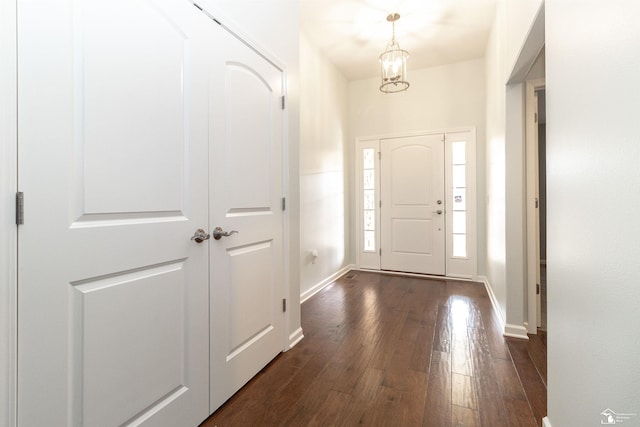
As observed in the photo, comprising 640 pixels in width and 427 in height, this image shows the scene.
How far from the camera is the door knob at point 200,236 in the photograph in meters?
1.43

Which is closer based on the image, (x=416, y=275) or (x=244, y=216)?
(x=244, y=216)

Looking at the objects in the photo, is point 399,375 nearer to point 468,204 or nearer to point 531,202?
point 531,202

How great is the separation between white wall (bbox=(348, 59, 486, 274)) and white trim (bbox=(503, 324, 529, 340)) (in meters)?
1.77

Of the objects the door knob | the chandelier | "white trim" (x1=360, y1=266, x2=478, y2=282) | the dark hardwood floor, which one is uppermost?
the chandelier

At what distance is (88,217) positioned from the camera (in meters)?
1.04

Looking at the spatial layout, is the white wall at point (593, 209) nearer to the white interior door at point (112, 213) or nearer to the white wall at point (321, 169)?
the white interior door at point (112, 213)

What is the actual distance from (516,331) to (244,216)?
2290 mm

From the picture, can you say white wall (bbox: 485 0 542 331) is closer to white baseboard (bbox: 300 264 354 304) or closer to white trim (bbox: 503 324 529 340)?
white trim (bbox: 503 324 529 340)

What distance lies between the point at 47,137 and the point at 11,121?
0.09m

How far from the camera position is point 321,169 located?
12.7ft

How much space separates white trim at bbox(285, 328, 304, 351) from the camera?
2240 millimetres

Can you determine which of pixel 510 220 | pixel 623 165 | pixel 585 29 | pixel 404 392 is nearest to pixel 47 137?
pixel 623 165

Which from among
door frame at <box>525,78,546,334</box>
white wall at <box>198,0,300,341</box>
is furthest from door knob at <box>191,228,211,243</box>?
door frame at <box>525,78,546,334</box>

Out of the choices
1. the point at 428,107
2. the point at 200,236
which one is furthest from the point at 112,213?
the point at 428,107
